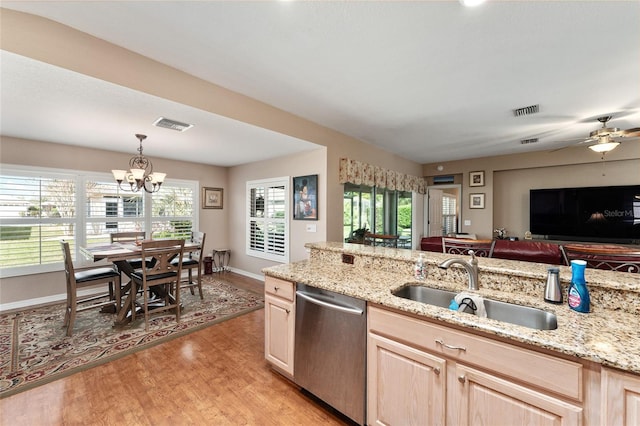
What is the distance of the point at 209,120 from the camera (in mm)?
2932

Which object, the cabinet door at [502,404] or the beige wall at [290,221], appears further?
the beige wall at [290,221]

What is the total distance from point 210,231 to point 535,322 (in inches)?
221

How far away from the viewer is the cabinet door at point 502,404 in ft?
3.40

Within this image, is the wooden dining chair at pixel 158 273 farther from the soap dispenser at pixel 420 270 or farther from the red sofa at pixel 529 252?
the red sofa at pixel 529 252

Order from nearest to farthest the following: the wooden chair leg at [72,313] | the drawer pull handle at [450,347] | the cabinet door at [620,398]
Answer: the cabinet door at [620,398] < the drawer pull handle at [450,347] < the wooden chair leg at [72,313]

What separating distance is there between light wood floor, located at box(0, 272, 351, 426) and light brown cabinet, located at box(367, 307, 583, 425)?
23.5 inches

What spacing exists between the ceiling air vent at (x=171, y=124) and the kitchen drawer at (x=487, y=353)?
2.92 metres

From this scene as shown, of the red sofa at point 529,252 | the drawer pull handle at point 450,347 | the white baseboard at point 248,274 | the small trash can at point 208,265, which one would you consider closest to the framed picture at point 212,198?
the small trash can at point 208,265

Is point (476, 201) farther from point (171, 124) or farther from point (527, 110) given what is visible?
point (171, 124)

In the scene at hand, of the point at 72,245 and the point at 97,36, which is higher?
the point at 97,36

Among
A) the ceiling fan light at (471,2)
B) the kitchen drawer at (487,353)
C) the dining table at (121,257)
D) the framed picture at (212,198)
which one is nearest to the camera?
the kitchen drawer at (487,353)

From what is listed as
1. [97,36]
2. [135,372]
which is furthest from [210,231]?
[97,36]

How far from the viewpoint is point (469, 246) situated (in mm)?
2662

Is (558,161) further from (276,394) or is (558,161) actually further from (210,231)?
(210,231)
